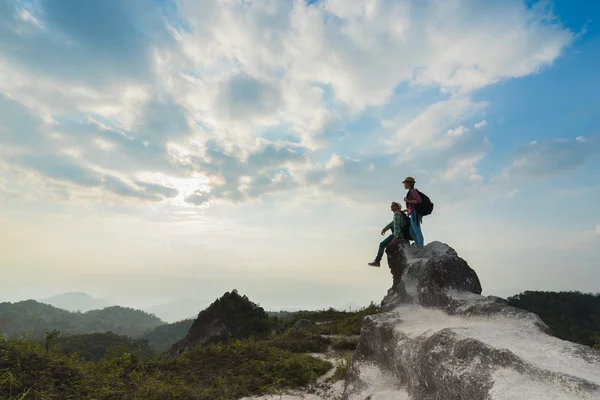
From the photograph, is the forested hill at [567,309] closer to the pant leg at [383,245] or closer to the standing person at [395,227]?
the pant leg at [383,245]

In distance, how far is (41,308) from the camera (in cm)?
14938

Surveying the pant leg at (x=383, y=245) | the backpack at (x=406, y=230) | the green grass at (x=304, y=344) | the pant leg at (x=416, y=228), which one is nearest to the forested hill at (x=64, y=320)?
the green grass at (x=304, y=344)

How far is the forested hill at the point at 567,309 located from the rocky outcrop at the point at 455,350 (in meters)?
43.6

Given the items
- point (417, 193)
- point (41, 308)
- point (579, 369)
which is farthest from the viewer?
point (41, 308)

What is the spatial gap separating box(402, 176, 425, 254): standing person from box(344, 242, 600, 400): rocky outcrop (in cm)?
64

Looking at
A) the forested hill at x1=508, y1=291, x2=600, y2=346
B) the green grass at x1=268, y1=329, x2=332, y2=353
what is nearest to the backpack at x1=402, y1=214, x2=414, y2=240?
the green grass at x1=268, y1=329, x2=332, y2=353

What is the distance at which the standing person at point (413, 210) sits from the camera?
422 inches

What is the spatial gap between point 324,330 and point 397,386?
41.7ft

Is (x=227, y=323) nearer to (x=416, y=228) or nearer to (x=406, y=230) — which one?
(x=406, y=230)

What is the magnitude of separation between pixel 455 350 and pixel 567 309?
200 feet

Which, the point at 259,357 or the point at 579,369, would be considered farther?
the point at 259,357

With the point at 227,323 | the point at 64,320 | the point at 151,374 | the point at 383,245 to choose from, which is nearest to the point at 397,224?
the point at 383,245

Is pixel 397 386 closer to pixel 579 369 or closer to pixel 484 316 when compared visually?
pixel 484 316

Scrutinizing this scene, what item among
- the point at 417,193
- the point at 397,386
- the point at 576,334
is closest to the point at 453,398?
the point at 397,386
